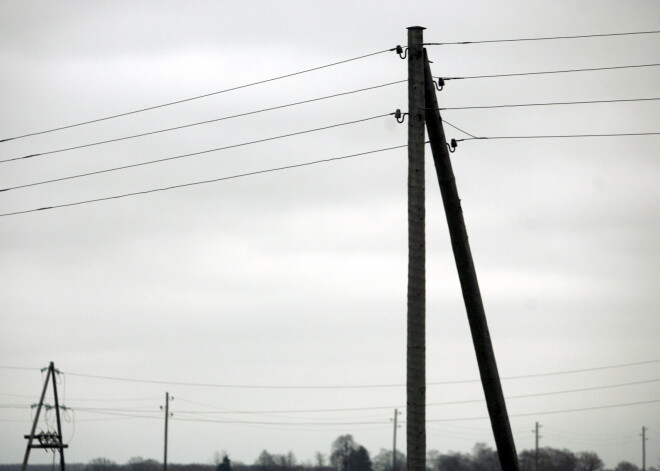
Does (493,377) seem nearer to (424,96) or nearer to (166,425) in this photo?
(424,96)

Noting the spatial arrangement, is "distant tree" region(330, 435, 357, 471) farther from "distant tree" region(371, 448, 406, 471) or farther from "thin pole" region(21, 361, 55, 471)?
"thin pole" region(21, 361, 55, 471)

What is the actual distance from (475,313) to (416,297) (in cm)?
240

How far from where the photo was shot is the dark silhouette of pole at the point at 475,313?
1844 centimetres

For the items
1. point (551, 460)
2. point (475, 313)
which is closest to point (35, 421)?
point (475, 313)

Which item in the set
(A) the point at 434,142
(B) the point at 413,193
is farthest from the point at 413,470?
(A) the point at 434,142

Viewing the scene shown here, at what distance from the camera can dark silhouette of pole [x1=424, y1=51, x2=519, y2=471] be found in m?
18.4

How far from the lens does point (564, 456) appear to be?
135250 millimetres

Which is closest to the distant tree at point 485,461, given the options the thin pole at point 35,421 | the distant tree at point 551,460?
the distant tree at point 551,460

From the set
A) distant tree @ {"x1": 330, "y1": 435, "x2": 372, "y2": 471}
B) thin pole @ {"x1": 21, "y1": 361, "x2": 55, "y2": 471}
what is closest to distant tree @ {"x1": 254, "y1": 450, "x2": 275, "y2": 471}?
distant tree @ {"x1": 330, "y1": 435, "x2": 372, "y2": 471}

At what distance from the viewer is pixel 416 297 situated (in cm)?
1645

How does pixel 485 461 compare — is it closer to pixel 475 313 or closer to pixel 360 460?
pixel 360 460

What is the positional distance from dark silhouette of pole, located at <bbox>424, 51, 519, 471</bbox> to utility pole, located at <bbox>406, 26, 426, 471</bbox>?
1.31 metres

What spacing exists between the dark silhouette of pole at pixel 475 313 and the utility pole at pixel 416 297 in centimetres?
131

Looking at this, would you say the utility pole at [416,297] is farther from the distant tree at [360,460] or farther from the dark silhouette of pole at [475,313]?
the distant tree at [360,460]
